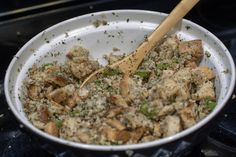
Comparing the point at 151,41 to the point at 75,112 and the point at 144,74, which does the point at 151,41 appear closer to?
the point at 144,74

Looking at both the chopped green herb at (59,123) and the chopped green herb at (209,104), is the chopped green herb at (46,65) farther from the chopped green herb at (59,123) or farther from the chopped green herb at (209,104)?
the chopped green herb at (209,104)

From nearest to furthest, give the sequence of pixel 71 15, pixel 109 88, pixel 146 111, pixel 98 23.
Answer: pixel 146 111
pixel 109 88
pixel 98 23
pixel 71 15

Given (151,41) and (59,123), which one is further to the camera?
(151,41)

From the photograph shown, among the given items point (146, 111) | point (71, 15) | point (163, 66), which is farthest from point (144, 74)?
point (71, 15)

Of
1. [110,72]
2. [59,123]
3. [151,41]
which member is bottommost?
[59,123]

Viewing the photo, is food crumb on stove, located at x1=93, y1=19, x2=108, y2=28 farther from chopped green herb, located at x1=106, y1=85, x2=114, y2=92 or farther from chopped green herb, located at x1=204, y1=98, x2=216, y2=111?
chopped green herb, located at x1=204, y1=98, x2=216, y2=111

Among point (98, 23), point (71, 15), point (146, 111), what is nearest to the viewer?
point (146, 111)

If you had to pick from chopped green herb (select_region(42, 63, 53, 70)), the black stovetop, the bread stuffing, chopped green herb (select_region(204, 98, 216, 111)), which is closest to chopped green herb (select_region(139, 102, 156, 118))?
the bread stuffing

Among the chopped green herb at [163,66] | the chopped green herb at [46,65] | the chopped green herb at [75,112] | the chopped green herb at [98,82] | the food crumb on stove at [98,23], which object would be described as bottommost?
the chopped green herb at [75,112]

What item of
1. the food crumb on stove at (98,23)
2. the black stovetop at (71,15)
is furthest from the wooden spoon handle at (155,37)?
the black stovetop at (71,15)

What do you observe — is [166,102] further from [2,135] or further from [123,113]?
[2,135]
